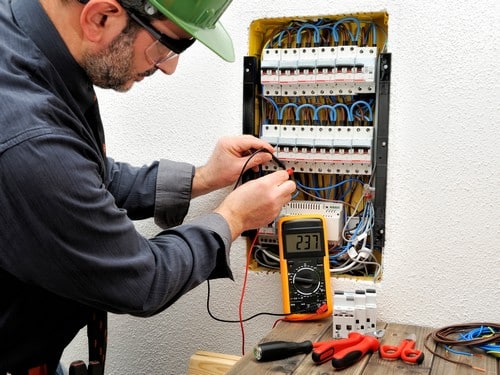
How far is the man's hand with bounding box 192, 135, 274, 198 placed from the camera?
140 centimetres

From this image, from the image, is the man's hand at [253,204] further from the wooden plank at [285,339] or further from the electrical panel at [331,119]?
the wooden plank at [285,339]

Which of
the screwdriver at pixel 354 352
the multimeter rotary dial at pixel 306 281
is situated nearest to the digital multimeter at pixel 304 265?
the multimeter rotary dial at pixel 306 281

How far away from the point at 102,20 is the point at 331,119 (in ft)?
2.39

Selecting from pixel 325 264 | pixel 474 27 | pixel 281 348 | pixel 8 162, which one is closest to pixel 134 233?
pixel 8 162

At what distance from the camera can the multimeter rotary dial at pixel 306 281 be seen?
138cm

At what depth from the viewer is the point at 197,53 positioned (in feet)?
5.08

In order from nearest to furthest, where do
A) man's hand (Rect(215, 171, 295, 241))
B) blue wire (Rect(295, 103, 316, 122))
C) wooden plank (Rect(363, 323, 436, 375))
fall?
wooden plank (Rect(363, 323, 436, 375))
man's hand (Rect(215, 171, 295, 241))
blue wire (Rect(295, 103, 316, 122))

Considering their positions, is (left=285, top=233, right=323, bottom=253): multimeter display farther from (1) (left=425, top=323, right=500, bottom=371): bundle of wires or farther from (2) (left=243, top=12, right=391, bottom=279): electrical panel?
(1) (left=425, top=323, right=500, bottom=371): bundle of wires

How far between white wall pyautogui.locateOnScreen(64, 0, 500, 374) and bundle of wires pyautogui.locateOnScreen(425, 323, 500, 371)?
2.5 inches

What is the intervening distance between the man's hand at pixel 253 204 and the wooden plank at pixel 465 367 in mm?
502

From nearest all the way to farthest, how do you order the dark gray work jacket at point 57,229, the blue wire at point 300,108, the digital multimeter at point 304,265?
the dark gray work jacket at point 57,229 < the digital multimeter at point 304,265 < the blue wire at point 300,108

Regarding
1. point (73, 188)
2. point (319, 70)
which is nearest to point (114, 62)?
point (73, 188)

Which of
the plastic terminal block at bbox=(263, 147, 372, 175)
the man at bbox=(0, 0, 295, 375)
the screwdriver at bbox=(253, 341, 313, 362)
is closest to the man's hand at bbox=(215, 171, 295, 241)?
the man at bbox=(0, 0, 295, 375)

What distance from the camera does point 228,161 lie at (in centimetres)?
141
